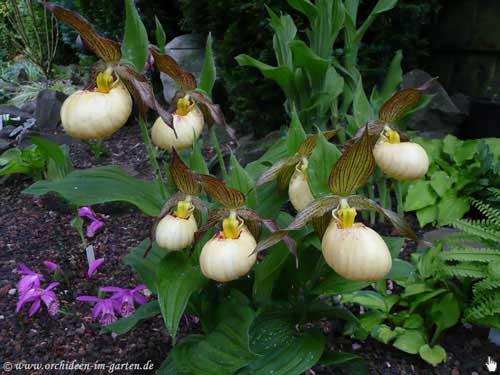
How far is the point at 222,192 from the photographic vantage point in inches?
38.6

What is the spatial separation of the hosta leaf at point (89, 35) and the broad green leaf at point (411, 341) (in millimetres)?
1192

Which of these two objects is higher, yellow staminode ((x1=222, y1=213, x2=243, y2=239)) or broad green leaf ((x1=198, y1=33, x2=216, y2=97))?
broad green leaf ((x1=198, y1=33, x2=216, y2=97))

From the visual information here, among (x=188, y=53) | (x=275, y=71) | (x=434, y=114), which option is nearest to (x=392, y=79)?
(x=275, y=71)

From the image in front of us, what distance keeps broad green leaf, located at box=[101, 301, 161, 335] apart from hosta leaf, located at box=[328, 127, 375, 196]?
69cm

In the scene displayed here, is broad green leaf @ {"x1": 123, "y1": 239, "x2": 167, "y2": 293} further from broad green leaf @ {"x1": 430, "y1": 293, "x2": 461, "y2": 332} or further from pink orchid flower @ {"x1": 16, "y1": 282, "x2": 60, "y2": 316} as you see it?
broad green leaf @ {"x1": 430, "y1": 293, "x2": 461, "y2": 332}

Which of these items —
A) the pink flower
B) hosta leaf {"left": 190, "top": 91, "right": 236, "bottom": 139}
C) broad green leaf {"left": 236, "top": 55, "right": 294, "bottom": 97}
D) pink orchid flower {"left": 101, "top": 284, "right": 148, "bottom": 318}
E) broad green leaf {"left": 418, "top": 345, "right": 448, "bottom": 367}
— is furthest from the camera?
broad green leaf {"left": 236, "top": 55, "right": 294, "bottom": 97}

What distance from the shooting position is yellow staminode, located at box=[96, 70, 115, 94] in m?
1.01

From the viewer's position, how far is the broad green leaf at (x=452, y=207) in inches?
85.0

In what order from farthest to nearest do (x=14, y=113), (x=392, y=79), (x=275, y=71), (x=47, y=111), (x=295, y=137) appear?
(x=14, y=113)
(x=47, y=111)
(x=392, y=79)
(x=275, y=71)
(x=295, y=137)

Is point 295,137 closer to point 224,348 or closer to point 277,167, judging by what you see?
point 277,167

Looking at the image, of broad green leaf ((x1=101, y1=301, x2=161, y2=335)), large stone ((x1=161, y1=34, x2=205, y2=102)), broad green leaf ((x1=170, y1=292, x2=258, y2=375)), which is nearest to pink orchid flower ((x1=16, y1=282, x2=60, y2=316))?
broad green leaf ((x1=101, y1=301, x2=161, y2=335))

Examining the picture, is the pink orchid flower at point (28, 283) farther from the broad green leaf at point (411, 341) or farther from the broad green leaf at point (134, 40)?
the broad green leaf at point (411, 341)

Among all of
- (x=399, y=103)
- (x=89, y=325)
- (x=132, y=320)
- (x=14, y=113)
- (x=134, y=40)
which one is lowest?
(x=14, y=113)

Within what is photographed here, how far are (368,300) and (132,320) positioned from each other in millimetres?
789
